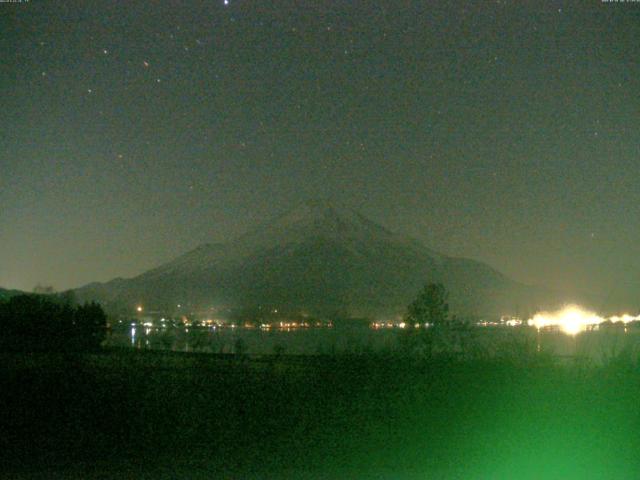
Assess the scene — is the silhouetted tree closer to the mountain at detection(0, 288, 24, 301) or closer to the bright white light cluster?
the bright white light cluster

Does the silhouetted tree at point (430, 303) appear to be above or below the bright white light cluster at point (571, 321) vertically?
above

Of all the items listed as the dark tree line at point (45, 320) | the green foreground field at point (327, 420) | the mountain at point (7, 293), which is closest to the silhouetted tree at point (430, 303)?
the dark tree line at point (45, 320)

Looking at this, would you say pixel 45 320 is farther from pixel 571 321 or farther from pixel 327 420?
pixel 327 420

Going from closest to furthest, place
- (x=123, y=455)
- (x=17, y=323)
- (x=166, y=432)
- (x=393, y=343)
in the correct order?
(x=123, y=455), (x=166, y=432), (x=393, y=343), (x=17, y=323)

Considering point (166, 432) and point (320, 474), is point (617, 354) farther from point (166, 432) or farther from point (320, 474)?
point (166, 432)

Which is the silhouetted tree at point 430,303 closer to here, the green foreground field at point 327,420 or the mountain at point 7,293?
the green foreground field at point 327,420

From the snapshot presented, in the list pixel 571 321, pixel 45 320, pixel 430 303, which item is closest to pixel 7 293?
pixel 45 320

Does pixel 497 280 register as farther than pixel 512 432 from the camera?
Yes

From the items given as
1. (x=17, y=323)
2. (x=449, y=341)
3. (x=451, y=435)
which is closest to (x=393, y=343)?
(x=449, y=341)
